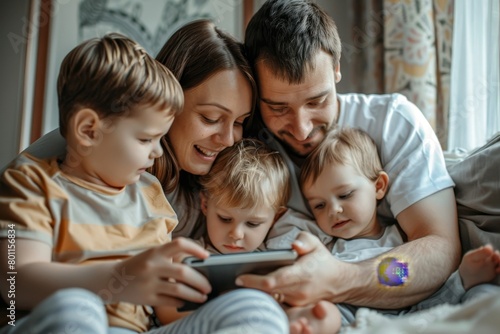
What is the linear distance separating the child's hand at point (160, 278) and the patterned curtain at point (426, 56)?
5.42 ft

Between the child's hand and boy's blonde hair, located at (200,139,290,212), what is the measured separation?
15.7 inches

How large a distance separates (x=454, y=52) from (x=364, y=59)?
631mm

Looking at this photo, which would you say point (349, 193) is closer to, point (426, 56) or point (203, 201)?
point (203, 201)

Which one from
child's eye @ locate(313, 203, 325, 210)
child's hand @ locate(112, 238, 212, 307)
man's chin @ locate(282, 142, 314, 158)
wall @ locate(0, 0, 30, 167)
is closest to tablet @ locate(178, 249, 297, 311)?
child's hand @ locate(112, 238, 212, 307)

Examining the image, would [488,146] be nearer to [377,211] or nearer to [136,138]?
[377,211]

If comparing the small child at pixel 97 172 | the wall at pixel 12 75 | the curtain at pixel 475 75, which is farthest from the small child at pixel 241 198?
the wall at pixel 12 75

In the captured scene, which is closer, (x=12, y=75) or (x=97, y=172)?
(x=97, y=172)

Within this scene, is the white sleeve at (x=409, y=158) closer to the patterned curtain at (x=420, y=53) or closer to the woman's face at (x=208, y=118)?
the woman's face at (x=208, y=118)

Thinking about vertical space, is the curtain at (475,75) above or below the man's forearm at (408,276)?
above

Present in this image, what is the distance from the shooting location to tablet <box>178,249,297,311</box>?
2.97ft

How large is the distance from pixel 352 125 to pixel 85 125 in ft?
2.41

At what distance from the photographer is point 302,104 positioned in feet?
4.47

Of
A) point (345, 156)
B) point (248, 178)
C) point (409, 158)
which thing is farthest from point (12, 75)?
point (409, 158)

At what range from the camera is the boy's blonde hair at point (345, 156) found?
4.40ft
